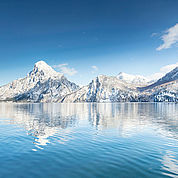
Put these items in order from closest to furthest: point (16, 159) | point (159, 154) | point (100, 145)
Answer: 1. point (16, 159)
2. point (159, 154)
3. point (100, 145)

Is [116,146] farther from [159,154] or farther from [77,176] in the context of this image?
[77,176]

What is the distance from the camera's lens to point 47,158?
27.4m

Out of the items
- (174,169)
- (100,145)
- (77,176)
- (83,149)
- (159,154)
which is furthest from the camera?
(100,145)

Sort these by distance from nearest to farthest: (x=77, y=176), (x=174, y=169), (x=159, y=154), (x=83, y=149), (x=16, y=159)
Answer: (x=77, y=176), (x=174, y=169), (x=16, y=159), (x=159, y=154), (x=83, y=149)

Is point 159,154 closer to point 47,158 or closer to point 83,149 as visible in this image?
point 83,149

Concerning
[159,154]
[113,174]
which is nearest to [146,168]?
[113,174]

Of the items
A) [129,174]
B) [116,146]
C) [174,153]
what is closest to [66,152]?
[116,146]

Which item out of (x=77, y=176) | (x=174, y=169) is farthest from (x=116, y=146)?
(x=77, y=176)

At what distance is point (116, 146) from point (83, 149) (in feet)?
23.9

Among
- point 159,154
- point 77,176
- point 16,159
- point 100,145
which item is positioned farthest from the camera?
point 100,145

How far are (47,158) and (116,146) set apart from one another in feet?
49.0

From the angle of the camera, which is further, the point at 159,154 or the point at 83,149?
the point at 83,149

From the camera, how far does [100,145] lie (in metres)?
35.7

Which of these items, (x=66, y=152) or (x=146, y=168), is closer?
(x=146, y=168)
